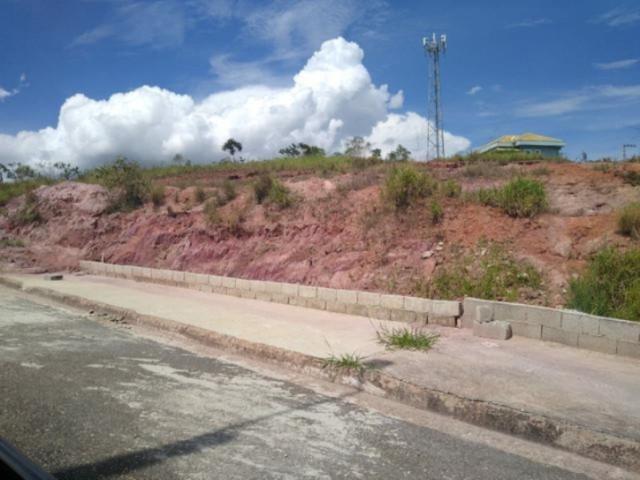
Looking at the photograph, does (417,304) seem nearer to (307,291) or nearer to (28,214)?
(307,291)

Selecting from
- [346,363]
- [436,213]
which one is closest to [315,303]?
[436,213]

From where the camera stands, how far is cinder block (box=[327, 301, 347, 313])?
404 inches

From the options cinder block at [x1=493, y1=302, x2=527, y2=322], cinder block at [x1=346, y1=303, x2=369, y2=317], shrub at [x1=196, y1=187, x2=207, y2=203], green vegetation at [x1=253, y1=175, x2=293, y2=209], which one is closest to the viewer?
cinder block at [x1=493, y1=302, x2=527, y2=322]

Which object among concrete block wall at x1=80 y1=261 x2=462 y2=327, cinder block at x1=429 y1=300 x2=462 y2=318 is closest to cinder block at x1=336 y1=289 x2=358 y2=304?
concrete block wall at x1=80 y1=261 x2=462 y2=327

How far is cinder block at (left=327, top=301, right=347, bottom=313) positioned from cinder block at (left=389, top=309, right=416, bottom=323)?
1.13 meters

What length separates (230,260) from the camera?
14.5 metres

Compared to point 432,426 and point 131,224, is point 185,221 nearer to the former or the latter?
point 131,224

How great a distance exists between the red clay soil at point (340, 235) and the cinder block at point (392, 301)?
28.1 inches

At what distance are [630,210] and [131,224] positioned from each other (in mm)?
16193

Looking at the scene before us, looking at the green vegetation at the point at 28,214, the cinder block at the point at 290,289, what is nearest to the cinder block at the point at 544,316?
the cinder block at the point at 290,289

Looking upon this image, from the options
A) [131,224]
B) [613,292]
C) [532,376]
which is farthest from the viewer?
[131,224]

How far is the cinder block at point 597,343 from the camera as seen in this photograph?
22.9 feet

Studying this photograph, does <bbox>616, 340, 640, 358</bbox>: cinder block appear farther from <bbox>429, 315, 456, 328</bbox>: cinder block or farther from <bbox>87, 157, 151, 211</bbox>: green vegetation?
<bbox>87, 157, 151, 211</bbox>: green vegetation

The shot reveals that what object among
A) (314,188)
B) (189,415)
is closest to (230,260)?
(314,188)
